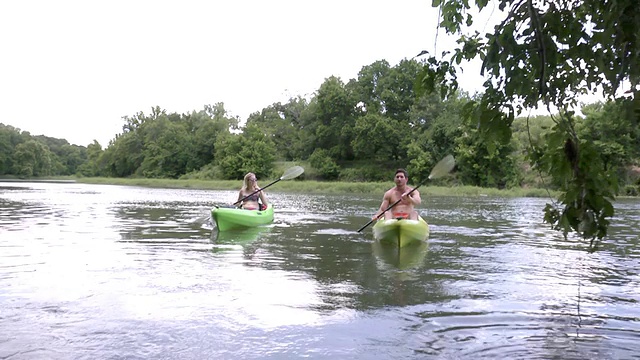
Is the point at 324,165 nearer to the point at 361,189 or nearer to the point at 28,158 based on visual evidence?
the point at 361,189

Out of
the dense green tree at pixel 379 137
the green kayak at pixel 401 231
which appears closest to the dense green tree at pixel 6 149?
the dense green tree at pixel 379 137

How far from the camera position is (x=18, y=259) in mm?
7277

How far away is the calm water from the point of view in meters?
3.88

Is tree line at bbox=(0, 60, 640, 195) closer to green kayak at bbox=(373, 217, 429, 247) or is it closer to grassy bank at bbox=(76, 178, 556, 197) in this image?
grassy bank at bbox=(76, 178, 556, 197)

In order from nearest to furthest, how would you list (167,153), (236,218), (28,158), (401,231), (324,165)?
1. (401,231)
2. (236,218)
3. (324,165)
4. (167,153)
5. (28,158)

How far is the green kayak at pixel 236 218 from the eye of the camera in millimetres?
11000

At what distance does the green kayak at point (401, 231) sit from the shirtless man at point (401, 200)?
1.47ft

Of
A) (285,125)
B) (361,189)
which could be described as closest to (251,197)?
(361,189)

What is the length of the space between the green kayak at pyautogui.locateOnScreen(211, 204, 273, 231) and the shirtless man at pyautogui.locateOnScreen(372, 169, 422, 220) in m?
3.19

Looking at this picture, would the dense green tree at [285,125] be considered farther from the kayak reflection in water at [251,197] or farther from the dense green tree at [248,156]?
the kayak reflection in water at [251,197]

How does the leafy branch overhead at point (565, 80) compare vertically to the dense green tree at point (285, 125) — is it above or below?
below

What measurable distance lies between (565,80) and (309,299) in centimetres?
316

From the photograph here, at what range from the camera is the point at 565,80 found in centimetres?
309

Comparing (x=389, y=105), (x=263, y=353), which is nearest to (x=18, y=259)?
(x=263, y=353)
